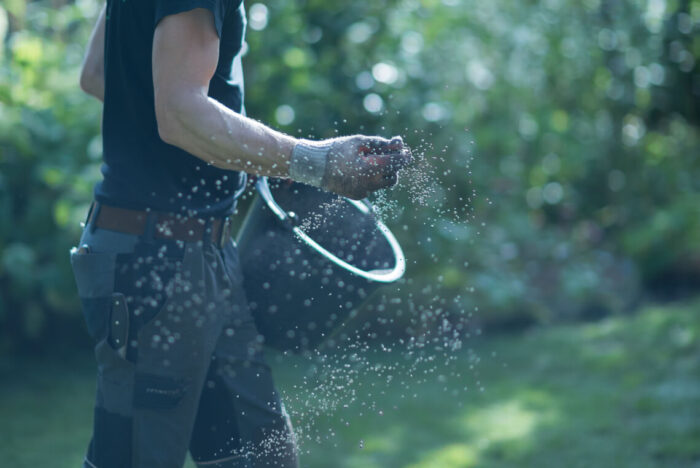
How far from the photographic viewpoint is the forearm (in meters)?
1.49

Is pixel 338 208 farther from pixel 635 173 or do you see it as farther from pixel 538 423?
pixel 635 173

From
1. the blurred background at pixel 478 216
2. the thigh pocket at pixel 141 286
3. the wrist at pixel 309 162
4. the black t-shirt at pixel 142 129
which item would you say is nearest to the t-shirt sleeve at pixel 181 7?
the black t-shirt at pixel 142 129

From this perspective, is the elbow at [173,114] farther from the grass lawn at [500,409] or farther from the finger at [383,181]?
the grass lawn at [500,409]

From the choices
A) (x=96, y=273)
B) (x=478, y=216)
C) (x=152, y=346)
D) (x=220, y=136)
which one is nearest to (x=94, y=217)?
(x=96, y=273)

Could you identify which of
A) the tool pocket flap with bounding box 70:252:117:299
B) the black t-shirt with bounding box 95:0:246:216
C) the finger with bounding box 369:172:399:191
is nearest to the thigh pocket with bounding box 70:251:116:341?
the tool pocket flap with bounding box 70:252:117:299

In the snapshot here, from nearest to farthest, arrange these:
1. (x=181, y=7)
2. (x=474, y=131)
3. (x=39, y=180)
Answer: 1. (x=181, y=7)
2. (x=39, y=180)
3. (x=474, y=131)

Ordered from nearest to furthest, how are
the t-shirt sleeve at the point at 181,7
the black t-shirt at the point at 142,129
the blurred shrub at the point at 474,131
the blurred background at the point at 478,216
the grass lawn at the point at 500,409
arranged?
the t-shirt sleeve at the point at 181,7, the black t-shirt at the point at 142,129, the grass lawn at the point at 500,409, the blurred background at the point at 478,216, the blurred shrub at the point at 474,131

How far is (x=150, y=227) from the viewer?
1689 mm

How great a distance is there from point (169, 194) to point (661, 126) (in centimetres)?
614

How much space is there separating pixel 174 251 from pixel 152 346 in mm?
200

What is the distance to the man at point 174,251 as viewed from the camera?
155 cm

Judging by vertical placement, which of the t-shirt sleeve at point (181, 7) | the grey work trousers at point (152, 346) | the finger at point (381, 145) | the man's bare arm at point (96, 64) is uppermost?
the man's bare arm at point (96, 64)

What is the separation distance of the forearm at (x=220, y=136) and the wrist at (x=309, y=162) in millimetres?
14

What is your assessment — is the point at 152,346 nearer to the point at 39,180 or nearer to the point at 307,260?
the point at 307,260
